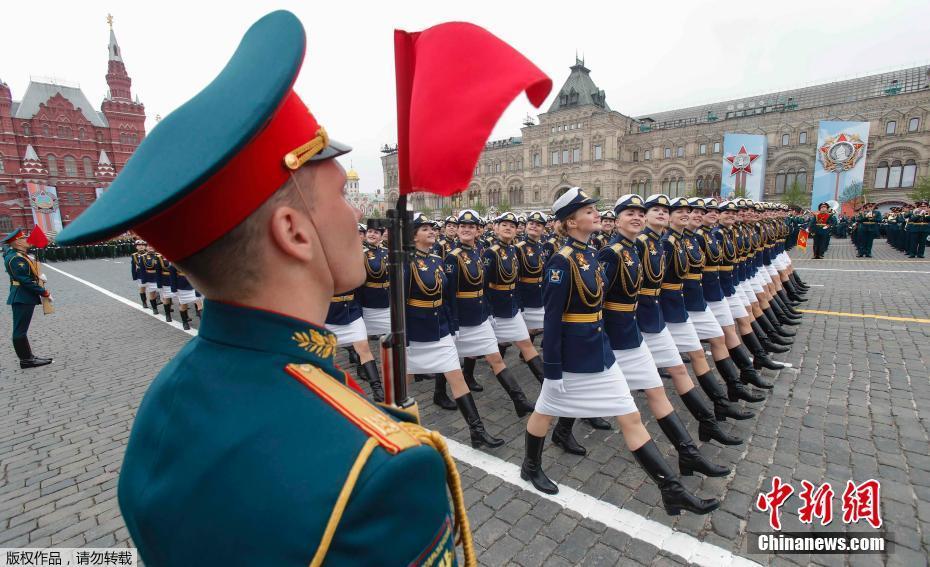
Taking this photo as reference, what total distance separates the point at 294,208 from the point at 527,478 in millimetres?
3439

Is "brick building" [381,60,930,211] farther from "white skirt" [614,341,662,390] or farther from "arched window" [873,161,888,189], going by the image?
"white skirt" [614,341,662,390]

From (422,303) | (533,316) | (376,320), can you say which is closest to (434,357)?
(422,303)

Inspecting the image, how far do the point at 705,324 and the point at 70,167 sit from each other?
70886mm

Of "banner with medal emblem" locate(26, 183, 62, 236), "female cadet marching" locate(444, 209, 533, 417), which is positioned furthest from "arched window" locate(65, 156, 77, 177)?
"female cadet marching" locate(444, 209, 533, 417)

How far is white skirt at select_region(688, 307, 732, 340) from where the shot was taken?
5.21 meters

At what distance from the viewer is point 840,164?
123ft

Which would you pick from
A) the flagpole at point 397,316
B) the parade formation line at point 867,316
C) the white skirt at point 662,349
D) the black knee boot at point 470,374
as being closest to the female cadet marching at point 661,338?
the white skirt at point 662,349

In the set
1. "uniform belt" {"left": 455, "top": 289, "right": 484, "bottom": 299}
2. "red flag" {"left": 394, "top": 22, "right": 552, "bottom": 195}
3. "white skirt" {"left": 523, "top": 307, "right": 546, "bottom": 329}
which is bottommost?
"white skirt" {"left": 523, "top": 307, "right": 546, "bottom": 329}

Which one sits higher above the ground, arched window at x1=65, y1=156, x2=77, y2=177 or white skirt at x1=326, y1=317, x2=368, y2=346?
arched window at x1=65, y1=156, x2=77, y2=177

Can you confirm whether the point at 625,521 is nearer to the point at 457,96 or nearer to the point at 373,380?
the point at 457,96

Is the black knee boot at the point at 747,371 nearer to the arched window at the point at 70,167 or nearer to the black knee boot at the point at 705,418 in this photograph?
the black knee boot at the point at 705,418

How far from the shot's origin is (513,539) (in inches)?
122

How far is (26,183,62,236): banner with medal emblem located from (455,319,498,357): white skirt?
60.9 meters

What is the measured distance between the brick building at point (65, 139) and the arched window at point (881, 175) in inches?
2999
